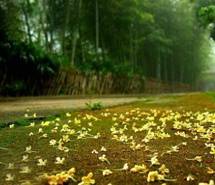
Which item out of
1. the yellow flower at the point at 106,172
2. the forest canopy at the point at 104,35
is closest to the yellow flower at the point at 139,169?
the yellow flower at the point at 106,172

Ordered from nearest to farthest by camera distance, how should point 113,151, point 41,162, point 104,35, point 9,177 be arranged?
1. point 9,177
2. point 41,162
3. point 113,151
4. point 104,35

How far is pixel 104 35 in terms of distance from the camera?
35594 mm

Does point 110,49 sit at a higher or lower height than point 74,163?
higher

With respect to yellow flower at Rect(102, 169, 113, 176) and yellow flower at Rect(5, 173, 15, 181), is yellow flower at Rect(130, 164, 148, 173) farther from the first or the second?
yellow flower at Rect(5, 173, 15, 181)

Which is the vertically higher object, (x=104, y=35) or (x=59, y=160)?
(x=104, y=35)

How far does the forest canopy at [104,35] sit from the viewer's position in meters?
22.8

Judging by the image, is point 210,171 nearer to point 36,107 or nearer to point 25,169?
point 25,169

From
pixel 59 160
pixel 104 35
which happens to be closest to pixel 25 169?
pixel 59 160

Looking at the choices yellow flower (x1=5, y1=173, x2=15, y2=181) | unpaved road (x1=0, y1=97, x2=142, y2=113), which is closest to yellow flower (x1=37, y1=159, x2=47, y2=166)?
yellow flower (x1=5, y1=173, x2=15, y2=181)

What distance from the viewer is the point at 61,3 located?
28.1 m

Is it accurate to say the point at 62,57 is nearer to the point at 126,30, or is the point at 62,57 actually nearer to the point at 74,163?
the point at 126,30

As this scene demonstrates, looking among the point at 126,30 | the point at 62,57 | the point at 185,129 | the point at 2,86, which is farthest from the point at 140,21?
the point at 185,129

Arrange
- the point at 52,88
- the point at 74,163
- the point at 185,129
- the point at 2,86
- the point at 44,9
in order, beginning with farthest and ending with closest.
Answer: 1. the point at 44,9
2. the point at 52,88
3. the point at 2,86
4. the point at 185,129
5. the point at 74,163

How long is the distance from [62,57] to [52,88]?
2.19 metres
